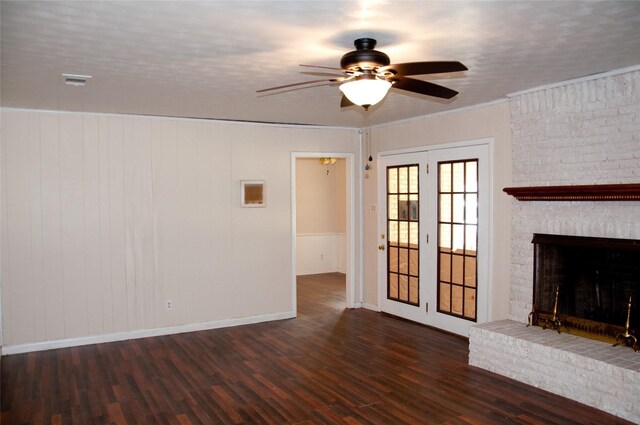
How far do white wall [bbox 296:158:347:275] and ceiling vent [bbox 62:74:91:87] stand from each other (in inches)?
237

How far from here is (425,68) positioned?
2.82m

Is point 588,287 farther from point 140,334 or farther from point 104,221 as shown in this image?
point 104,221

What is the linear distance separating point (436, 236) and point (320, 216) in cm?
456

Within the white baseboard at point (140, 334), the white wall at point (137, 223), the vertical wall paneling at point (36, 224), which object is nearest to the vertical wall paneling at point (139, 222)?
the white wall at point (137, 223)

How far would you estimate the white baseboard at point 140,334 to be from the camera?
210 inches

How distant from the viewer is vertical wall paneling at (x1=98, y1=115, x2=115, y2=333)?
566 centimetres

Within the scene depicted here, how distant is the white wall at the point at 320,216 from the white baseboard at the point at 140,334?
344 cm

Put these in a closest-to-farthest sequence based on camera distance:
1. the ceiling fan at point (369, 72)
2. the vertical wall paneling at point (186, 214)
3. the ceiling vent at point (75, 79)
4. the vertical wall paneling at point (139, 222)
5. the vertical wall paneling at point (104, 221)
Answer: the ceiling fan at point (369, 72) → the ceiling vent at point (75, 79) → the vertical wall paneling at point (104, 221) → the vertical wall paneling at point (139, 222) → the vertical wall paneling at point (186, 214)

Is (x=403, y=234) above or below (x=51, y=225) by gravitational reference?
below

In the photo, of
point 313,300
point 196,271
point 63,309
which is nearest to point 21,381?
point 63,309

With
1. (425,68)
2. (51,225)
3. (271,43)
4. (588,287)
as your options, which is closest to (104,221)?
(51,225)

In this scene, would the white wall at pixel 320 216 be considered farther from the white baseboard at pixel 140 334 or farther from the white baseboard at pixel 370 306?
the white baseboard at pixel 140 334

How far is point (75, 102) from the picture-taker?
5.04 metres

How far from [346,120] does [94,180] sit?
10.1ft
